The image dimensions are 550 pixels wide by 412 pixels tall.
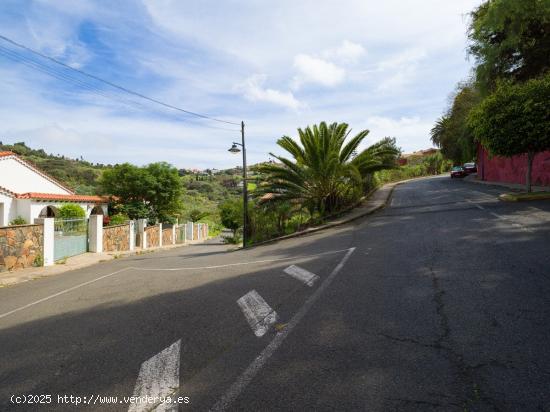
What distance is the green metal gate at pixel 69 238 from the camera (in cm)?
1493

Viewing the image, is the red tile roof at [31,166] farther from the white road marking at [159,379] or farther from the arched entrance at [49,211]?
the white road marking at [159,379]

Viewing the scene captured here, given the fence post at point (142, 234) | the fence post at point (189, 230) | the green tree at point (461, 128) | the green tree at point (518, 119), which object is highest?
the green tree at point (461, 128)

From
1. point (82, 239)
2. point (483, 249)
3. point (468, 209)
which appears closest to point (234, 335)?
point (483, 249)

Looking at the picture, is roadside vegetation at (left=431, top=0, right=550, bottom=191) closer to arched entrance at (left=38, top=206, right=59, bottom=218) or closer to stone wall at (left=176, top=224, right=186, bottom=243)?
stone wall at (left=176, top=224, right=186, bottom=243)

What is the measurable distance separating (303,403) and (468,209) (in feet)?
41.8

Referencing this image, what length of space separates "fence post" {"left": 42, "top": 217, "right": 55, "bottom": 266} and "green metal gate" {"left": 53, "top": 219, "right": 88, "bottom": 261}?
0.64 m

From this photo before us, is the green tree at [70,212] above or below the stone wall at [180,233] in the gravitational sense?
above

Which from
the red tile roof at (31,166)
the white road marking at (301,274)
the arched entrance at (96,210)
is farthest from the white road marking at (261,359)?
the arched entrance at (96,210)

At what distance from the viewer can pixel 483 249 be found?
7.17m

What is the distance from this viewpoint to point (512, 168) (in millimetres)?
25531

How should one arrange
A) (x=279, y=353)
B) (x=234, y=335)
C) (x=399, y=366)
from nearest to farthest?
1. (x=399, y=366)
2. (x=279, y=353)
3. (x=234, y=335)

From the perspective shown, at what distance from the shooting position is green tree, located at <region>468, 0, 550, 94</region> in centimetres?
1422

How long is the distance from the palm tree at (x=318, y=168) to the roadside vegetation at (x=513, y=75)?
4.51 meters

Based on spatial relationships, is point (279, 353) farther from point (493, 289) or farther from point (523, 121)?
point (523, 121)
